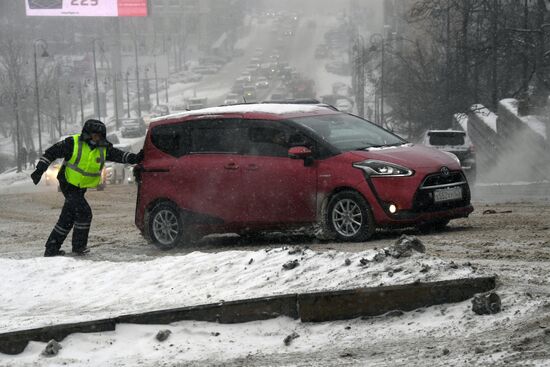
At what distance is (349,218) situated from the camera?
12.3 meters

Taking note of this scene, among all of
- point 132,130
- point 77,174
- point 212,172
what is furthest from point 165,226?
point 132,130

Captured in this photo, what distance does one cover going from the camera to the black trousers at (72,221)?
13352mm

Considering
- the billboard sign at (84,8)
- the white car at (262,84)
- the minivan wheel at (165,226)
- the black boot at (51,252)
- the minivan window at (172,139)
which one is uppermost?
the billboard sign at (84,8)

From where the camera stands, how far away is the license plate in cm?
1240

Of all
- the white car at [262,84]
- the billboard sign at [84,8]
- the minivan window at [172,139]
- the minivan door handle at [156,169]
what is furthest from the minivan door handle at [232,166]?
the white car at [262,84]

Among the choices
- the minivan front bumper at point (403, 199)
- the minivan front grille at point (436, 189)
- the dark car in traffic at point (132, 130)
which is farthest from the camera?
the dark car in traffic at point (132, 130)

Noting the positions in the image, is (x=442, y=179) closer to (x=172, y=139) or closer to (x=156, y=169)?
(x=172, y=139)

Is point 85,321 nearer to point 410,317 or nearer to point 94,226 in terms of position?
point 410,317

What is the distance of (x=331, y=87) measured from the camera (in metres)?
130

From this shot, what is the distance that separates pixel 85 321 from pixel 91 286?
208 cm

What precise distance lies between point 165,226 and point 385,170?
3.07 metres

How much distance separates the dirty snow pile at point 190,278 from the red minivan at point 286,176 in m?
2.28

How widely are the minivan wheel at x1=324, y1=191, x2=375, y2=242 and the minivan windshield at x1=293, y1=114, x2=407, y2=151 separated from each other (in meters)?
0.59

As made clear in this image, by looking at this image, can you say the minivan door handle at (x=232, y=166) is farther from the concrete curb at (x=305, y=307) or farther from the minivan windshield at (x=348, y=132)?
the concrete curb at (x=305, y=307)
